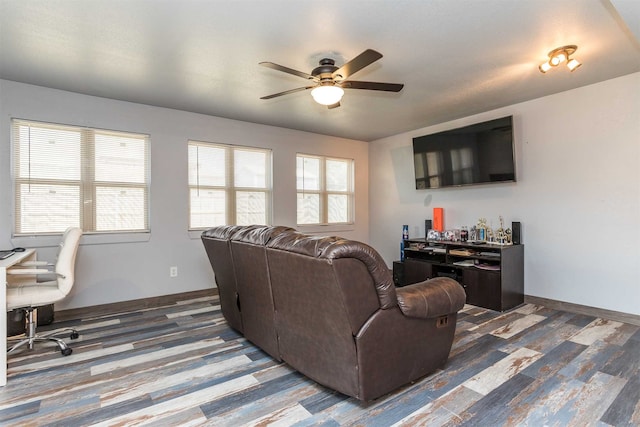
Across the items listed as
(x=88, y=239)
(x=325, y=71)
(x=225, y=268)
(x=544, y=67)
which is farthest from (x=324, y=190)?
(x=544, y=67)

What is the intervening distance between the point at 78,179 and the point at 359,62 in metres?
3.42

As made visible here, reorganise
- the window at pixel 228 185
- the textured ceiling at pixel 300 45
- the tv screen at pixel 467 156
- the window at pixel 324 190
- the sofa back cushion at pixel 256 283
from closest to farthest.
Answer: the textured ceiling at pixel 300 45
the sofa back cushion at pixel 256 283
the tv screen at pixel 467 156
the window at pixel 228 185
the window at pixel 324 190

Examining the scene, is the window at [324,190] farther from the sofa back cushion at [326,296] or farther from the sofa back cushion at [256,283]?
the sofa back cushion at [326,296]

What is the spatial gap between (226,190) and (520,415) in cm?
414

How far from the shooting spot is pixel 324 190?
19.3 feet

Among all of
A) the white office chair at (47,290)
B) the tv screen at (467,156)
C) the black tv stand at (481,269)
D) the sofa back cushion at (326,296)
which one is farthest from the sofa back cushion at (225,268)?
the tv screen at (467,156)

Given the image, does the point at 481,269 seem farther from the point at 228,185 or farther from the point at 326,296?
the point at 228,185

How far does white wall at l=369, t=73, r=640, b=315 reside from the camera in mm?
3365

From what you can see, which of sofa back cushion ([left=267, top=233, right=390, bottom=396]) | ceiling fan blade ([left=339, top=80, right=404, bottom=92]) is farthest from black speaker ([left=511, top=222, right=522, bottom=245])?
→ sofa back cushion ([left=267, top=233, right=390, bottom=396])

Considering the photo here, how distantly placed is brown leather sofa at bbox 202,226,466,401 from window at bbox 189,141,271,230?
2330 mm

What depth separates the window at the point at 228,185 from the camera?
457 cm

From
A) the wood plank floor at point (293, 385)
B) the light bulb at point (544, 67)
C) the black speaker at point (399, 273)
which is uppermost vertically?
the light bulb at point (544, 67)

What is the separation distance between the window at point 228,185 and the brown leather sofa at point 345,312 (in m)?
2.33

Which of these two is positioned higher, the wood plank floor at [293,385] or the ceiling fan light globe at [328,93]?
the ceiling fan light globe at [328,93]
